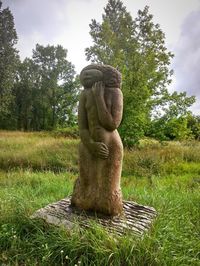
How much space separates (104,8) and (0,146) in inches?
450

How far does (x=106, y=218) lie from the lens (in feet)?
12.2

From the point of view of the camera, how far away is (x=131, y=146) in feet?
38.5

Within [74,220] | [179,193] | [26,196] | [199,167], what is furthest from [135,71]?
[74,220]

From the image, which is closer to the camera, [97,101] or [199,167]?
[97,101]

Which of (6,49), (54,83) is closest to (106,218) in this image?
(6,49)

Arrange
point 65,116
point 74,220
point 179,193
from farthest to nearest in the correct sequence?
point 65,116 < point 179,193 < point 74,220

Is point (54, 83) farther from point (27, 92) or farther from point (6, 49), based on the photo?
point (6, 49)

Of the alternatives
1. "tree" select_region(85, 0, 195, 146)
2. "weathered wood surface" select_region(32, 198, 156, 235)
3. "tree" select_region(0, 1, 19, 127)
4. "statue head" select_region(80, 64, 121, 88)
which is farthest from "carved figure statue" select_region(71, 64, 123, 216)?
"tree" select_region(0, 1, 19, 127)

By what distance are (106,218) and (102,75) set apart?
1.84 metres

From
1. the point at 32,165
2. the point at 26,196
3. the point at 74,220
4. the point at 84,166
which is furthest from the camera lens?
the point at 32,165

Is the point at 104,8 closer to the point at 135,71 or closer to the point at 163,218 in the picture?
the point at 135,71

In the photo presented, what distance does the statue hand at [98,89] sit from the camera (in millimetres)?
3726

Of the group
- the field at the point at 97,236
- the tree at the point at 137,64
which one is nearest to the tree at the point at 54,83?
the tree at the point at 137,64

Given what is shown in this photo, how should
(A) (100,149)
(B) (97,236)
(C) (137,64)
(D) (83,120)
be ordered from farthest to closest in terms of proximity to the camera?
(C) (137,64) → (D) (83,120) → (A) (100,149) → (B) (97,236)
